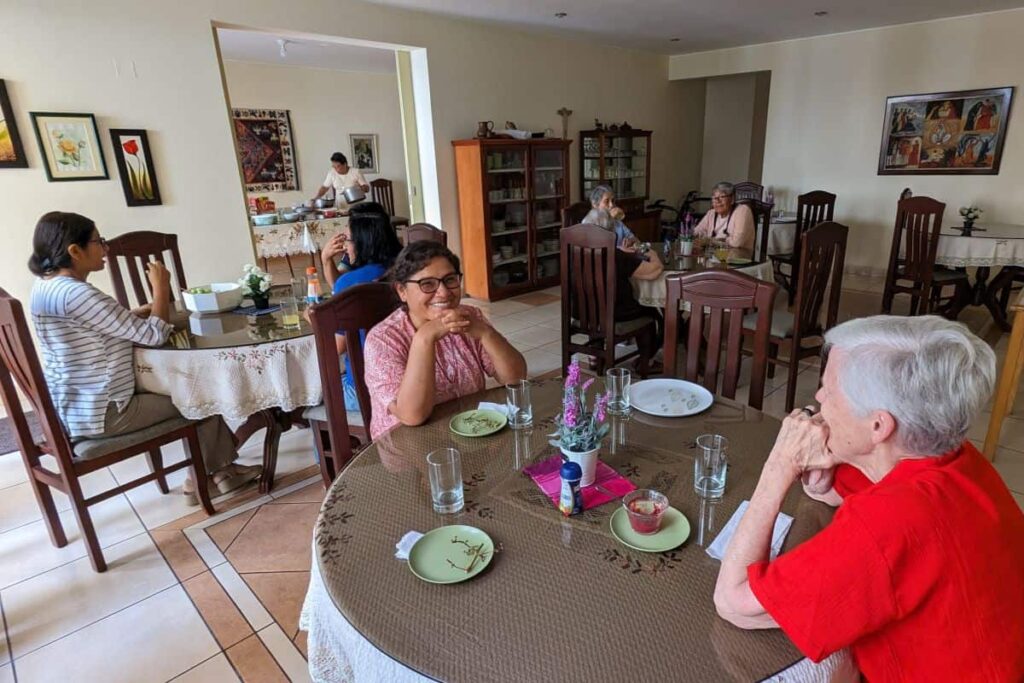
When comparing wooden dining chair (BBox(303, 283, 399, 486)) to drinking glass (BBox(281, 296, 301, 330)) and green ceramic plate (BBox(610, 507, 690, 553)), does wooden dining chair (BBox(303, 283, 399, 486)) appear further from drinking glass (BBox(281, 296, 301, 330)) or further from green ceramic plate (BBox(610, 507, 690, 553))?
green ceramic plate (BBox(610, 507, 690, 553))

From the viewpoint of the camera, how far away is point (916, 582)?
2.29ft

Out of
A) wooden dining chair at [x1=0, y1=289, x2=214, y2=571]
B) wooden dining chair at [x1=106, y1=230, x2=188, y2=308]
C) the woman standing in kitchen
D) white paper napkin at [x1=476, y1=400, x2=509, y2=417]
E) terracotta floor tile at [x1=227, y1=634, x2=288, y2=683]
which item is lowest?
terracotta floor tile at [x1=227, y1=634, x2=288, y2=683]

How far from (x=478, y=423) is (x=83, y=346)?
151 centimetres

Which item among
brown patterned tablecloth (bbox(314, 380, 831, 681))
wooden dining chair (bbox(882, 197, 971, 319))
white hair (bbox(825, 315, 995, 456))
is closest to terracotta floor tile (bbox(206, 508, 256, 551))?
brown patterned tablecloth (bbox(314, 380, 831, 681))

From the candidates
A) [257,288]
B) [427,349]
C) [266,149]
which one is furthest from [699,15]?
[266,149]

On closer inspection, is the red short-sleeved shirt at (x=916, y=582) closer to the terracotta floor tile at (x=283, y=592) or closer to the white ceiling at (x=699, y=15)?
the terracotta floor tile at (x=283, y=592)

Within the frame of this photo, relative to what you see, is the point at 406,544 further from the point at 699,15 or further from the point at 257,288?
the point at 699,15

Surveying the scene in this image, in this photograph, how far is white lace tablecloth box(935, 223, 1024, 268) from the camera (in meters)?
3.83

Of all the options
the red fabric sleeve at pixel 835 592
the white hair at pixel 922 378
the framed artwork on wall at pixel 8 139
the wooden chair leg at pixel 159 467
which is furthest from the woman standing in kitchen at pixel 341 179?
the red fabric sleeve at pixel 835 592

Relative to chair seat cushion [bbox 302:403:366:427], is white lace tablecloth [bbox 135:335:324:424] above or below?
above

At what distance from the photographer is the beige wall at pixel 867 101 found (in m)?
5.06

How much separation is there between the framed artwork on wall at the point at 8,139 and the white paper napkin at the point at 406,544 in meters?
3.62

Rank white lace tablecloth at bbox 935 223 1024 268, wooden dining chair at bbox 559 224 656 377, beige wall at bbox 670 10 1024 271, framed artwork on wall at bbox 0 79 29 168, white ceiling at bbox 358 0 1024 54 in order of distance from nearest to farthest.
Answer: wooden dining chair at bbox 559 224 656 377, framed artwork on wall at bbox 0 79 29 168, white lace tablecloth at bbox 935 223 1024 268, white ceiling at bbox 358 0 1024 54, beige wall at bbox 670 10 1024 271

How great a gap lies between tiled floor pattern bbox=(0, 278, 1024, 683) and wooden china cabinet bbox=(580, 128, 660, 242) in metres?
4.45
